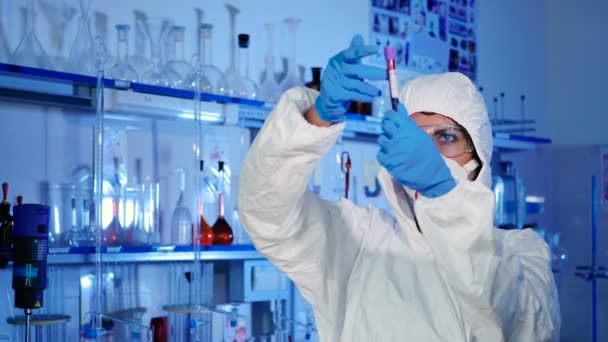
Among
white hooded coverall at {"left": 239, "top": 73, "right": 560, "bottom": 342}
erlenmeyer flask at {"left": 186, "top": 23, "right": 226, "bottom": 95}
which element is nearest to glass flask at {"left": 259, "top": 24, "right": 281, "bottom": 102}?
erlenmeyer flask at {"left": 186, "top": 23, "right": 226, "bottom": 95}

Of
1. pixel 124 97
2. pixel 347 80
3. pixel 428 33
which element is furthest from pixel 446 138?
pixel 428 33

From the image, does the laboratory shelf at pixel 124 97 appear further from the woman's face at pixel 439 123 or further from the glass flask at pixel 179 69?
the woman's face at pixel 439 123

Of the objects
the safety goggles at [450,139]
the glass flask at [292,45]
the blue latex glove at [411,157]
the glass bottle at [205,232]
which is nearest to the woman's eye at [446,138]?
the safety goggles at [450,139]

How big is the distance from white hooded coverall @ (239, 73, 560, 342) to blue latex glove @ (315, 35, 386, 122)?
0.16 ft

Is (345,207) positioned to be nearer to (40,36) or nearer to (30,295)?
(30,295)

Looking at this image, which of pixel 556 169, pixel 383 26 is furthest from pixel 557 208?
pixel 383 26

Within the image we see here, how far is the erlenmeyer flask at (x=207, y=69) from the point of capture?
276cm

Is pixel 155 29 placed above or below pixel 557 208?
above

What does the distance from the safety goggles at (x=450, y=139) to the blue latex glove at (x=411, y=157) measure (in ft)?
1.36

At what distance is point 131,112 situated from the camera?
8.13ft

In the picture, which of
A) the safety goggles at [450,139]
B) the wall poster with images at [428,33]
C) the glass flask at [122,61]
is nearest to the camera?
the safety goggles at [450,139]

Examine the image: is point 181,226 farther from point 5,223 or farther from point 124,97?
point 5,223

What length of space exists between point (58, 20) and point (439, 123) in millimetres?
1434

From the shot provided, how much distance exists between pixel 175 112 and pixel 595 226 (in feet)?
8.70
